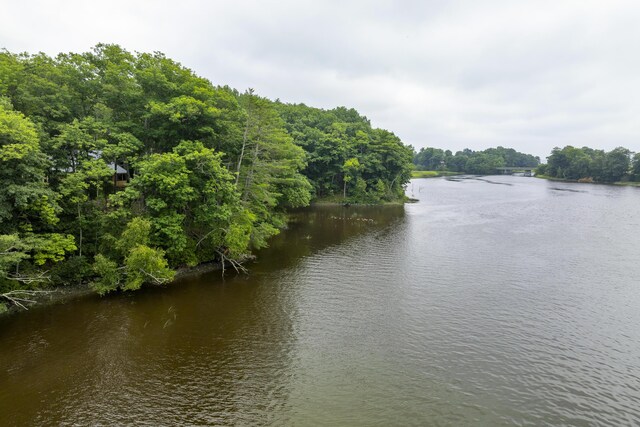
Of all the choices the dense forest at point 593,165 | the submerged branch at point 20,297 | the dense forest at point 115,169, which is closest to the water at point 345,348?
the submerged branch at point 20,297

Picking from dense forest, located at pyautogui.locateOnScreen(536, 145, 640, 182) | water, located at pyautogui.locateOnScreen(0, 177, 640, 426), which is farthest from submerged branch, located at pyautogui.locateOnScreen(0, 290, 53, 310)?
dense forest, located at pyautogui.locateOnScreen(536, 145, 640, 182)

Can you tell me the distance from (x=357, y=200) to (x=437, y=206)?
1726 centimetres

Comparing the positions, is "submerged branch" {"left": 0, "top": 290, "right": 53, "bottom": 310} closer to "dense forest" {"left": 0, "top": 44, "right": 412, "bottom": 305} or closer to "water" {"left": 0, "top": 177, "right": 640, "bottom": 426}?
"dense forest" {"left": 0, "top": 44, "right": 412, "bottom": 305}

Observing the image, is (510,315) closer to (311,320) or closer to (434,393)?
(434,393)

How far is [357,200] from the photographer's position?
7712 cm

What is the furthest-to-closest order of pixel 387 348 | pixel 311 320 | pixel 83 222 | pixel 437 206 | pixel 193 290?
pixel 437 206 → pixel 193 290 → pixel 83 222 → pixel 311 320 → pixel 387 348

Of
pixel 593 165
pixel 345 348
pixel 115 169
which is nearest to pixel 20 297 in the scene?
pixel 115 169

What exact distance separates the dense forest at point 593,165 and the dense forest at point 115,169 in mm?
148527

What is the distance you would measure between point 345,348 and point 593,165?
160430mm

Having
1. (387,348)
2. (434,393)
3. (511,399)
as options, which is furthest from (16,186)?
(511,399)

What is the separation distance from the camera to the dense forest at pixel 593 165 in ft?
424

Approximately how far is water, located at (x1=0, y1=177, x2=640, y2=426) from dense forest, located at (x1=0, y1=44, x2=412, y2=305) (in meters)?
3.11

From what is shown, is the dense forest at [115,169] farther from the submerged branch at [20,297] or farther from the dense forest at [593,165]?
the dense forest at [593,165]

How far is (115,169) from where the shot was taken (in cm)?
2908
